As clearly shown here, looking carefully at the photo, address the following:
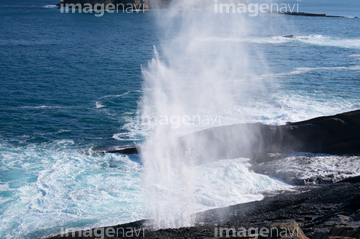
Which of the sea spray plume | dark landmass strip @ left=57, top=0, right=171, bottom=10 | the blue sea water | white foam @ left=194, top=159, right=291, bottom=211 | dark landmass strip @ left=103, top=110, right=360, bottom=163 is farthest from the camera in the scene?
dark landmass strip @ left=57, top=0, right=171, bottom=10

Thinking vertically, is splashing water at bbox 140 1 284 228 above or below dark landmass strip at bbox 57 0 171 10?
below

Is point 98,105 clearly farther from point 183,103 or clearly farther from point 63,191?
point 63,191

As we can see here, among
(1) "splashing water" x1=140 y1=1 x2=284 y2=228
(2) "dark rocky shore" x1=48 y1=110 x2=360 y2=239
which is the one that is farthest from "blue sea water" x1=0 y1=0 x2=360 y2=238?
(2) "dark rocky shore" x1=48 y1=110 x2=360 y2=239

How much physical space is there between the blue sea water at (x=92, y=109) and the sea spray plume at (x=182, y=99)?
1061mm

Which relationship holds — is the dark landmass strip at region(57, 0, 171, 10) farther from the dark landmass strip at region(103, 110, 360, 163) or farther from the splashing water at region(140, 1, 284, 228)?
the dark landmass strip at region(103, 110, 360, 163)

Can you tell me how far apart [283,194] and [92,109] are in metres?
21.0

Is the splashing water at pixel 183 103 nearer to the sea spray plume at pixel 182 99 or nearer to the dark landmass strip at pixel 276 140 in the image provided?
the sea spray plume at pixel 182 99

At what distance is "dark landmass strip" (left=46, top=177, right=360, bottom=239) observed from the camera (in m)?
15.1

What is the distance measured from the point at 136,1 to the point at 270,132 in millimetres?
116347

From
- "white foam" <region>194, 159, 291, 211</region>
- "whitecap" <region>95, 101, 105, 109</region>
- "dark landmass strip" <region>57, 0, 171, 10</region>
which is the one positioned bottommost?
"white foam" <region>194, 159, 291, 211</region>

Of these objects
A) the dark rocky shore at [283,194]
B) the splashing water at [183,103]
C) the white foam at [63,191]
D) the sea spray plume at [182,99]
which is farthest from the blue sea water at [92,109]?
the dark rocky shore at [283,194]

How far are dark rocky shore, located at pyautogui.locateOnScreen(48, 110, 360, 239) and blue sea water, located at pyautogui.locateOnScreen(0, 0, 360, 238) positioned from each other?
5.47ft

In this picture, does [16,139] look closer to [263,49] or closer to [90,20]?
[263,49]

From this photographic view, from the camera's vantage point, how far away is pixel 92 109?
1385 inches
